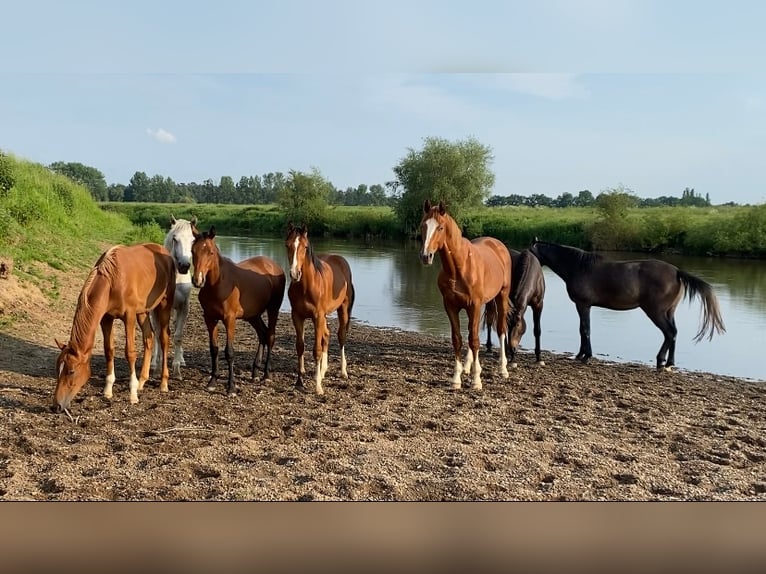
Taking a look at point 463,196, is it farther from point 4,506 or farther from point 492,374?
point 4,506

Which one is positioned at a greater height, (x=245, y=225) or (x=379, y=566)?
(x=245, y=225)

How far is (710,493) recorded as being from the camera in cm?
329

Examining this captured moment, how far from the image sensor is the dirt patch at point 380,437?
3.29 metres

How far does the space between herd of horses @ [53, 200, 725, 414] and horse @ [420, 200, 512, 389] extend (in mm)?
11

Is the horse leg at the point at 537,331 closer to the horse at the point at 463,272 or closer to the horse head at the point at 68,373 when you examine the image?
the horse at the point at 463,272

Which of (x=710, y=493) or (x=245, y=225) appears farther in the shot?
(x=245, y=225)

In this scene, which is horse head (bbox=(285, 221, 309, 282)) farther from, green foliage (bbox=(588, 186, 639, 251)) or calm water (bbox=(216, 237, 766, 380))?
green foliage (bbox=(588, 186, 639, 251))

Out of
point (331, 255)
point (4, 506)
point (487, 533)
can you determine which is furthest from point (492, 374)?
point (4, 506)

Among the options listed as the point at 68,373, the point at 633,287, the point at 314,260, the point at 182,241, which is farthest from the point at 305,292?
the point at 633,287

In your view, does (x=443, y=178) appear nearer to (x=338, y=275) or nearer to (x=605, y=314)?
(x=338, y=275)

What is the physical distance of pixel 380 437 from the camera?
415 centimetres

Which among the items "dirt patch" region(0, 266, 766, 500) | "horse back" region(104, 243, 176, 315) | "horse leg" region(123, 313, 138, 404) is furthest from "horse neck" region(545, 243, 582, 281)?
"horse leg" region(123, 313, 138, 404)

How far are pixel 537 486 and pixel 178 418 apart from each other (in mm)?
2619

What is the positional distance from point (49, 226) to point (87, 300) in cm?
282
